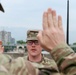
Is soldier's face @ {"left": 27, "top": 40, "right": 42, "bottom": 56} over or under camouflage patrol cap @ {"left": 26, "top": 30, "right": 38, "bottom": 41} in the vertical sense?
under

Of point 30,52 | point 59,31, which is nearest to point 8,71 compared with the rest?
point 59,31

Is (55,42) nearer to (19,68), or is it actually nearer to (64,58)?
(64,58)

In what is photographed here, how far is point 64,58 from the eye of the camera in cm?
202

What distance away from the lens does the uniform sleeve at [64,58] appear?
201 centimetres

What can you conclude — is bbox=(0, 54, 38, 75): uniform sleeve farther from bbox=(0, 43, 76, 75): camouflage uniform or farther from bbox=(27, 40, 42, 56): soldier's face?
bbox=(27, 40, 42, 56): soldier's face

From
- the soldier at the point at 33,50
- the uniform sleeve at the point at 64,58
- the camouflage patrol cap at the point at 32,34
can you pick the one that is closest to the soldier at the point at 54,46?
the uniform sleeve at the point at 64,58

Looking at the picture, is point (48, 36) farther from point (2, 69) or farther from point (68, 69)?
point (2, 69)

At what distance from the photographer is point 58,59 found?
204 centimetres

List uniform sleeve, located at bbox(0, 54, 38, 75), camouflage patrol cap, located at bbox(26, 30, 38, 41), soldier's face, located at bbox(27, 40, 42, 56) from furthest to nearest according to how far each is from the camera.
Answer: camouflage patrol cap, located at bbox(26, 30, 38, 41), soldier's face, located at bbox(27, 40, 42, 56), uniform sleeve, located at bbox(0, 54, 38, 75)

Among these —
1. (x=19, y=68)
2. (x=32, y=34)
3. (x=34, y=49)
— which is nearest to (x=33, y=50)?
(x=34, y=49)

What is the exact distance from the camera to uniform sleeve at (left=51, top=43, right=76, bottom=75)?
2014 mm

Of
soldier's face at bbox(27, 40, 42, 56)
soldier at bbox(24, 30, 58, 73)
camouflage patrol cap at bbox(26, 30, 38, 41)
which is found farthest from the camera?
camouflage patrol cap at bbox(26, 30, 38, 41)

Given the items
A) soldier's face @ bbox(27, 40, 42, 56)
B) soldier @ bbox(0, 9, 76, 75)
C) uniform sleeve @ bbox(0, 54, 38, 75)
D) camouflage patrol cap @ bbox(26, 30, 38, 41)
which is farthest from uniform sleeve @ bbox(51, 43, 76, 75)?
camouflage patrol cap @ bbox(26, 30, 38, 41)

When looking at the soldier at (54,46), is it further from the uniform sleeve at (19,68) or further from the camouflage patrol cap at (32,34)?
the camouflage patrol cap at (32,34)
